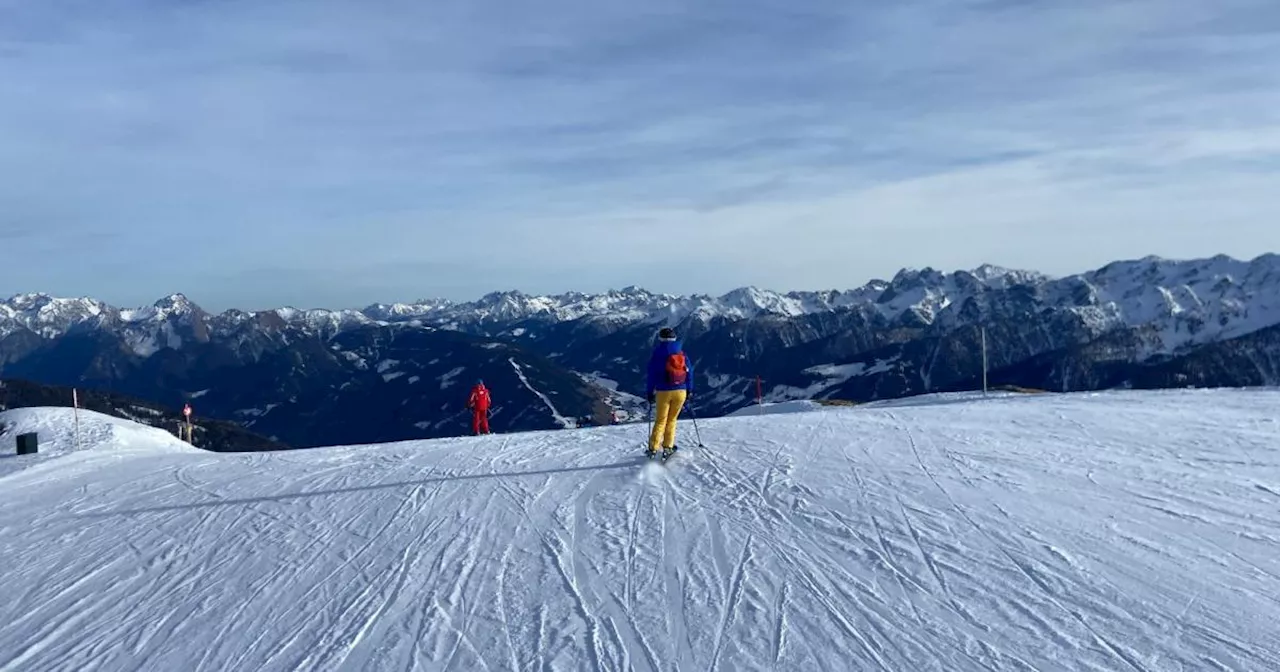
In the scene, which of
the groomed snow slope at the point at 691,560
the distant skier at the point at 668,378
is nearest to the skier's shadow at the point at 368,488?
the groomed snow slope at the point at 691,560

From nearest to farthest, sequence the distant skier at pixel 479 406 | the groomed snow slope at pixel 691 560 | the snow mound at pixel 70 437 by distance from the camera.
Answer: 1. the groomed snow slope at pixel 691 560
2. the snow mound at pixel 70 437
3. the distant skier at pixel 479 406

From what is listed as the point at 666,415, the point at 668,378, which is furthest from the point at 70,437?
the point at 668,378

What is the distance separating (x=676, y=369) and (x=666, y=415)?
0.82 meters

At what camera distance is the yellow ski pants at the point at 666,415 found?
47.8 feet

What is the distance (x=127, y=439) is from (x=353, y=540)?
20.2 m

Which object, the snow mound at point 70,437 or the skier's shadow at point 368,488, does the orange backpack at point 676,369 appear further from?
the snow mound at point 70,437

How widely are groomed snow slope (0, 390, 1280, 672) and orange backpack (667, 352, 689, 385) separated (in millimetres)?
1493

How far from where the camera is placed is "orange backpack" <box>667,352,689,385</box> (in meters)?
14.6

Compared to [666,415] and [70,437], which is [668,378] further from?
[70,437]

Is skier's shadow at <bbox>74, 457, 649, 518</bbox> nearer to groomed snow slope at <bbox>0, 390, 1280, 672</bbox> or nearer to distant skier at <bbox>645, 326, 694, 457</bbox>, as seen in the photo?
groomed snow slope at <bbox>0, 390, 1280, 672</bbox>

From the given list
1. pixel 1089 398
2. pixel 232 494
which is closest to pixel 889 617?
pixel 232 494

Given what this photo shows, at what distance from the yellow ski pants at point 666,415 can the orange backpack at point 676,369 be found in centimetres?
17

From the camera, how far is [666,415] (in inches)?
585

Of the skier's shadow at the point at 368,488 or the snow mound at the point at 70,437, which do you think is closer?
the skier's shadow at the point at 368,488
